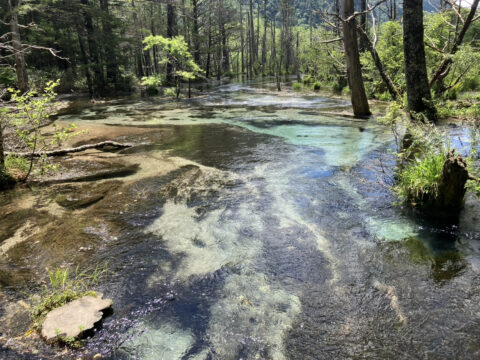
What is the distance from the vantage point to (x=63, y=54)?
24234 mm

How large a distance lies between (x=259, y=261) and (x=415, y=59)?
320 inches

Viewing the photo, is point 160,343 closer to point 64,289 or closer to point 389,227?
point 64,289

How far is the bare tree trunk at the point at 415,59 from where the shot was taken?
8961 mm

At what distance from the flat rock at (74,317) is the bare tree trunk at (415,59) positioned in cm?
919

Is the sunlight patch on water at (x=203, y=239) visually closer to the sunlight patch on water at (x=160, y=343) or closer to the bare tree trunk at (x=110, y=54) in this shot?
the sunlight patch on water at (x=160, y=343)

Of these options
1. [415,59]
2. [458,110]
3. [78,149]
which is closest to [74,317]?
[78,149]

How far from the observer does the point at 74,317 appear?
2.97m

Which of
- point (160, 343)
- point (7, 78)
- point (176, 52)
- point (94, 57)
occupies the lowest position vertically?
point (160, 343)

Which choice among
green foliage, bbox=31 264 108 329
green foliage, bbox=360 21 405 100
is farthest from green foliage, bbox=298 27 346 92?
green foliage, bbox=31 264 108 329

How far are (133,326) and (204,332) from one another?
0.63 metres

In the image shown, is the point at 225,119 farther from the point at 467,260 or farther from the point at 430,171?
the point at 467,260

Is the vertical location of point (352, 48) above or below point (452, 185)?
above

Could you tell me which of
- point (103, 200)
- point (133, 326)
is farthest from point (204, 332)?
point (103, 200)

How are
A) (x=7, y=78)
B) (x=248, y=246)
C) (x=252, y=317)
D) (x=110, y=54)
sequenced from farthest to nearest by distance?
1. (x=110, y=54)
2. (x=7, y=78)
3. (x=248, y=246)
4. (x=252, y=317)
